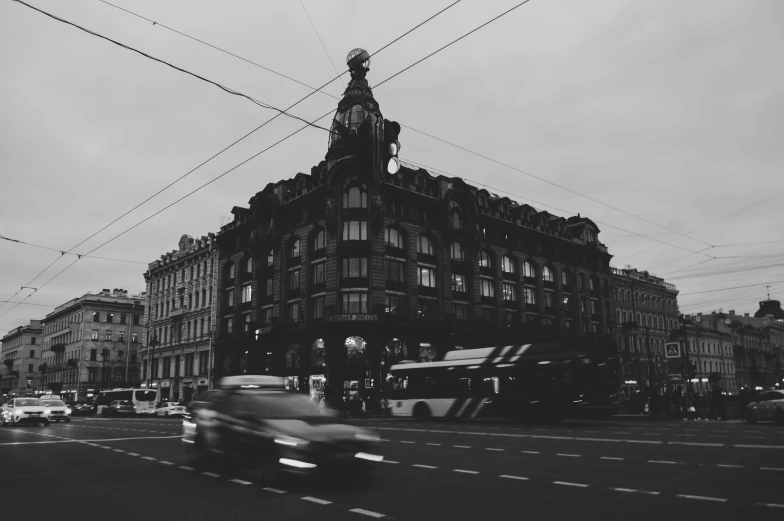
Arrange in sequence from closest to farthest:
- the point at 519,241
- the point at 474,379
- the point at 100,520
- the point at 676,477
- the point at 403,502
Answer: the point at 100,520
the point at 403,502
the point at 676,477
the point at 474,379
the point at 519,241

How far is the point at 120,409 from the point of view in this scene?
52188 millimetres

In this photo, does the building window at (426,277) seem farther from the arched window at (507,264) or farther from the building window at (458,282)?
the arched window at (507,264)

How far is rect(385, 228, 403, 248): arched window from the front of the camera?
5184 cm

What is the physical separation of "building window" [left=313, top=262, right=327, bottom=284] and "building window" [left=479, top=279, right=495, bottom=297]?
16.3 metres

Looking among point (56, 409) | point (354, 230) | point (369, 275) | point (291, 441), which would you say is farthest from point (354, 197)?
point (291, 441)

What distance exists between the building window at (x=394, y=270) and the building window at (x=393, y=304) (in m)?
1.54

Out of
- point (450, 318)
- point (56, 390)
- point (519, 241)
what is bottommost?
point (56, 390)

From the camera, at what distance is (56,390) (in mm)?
99688

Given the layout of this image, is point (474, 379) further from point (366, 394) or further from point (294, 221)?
point (294, 221)

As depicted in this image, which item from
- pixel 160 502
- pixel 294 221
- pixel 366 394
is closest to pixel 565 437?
pixel 160 502

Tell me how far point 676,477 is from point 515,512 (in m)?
4.11

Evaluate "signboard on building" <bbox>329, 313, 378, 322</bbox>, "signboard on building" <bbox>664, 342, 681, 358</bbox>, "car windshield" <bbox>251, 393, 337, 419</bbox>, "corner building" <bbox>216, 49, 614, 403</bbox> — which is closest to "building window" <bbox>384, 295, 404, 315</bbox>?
"corner building" <bbox>216, 49, 614, 403</bbox>

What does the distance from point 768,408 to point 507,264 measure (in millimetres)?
38681

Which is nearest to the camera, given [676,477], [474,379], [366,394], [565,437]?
[676,477]
